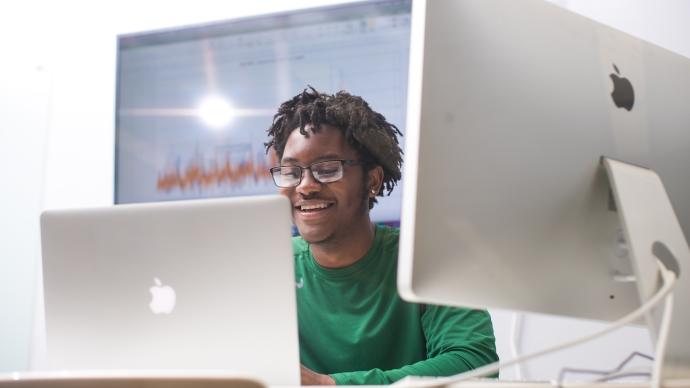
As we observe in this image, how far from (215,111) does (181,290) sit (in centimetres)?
145

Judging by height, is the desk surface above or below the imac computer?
below

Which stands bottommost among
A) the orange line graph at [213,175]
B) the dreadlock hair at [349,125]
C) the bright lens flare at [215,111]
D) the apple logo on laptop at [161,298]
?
the apple logo on laptop at [161,298]

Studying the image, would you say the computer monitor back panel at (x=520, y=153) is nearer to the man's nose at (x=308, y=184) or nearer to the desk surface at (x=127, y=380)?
the desk surface at (x=127, y=380)

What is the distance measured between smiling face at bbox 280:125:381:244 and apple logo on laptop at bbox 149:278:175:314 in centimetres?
69

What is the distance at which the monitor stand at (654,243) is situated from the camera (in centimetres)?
76

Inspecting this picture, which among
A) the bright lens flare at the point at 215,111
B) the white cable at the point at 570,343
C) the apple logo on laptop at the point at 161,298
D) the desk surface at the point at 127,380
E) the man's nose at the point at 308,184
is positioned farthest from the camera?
the bright lens flare at the point at 215,111

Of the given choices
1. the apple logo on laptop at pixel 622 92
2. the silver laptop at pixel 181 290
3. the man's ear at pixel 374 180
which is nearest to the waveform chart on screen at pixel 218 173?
the man's ear at pixel 374 180

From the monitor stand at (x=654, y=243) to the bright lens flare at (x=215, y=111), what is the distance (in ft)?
5.22

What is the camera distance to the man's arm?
3.82 ft

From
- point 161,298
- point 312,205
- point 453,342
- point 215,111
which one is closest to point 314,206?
point 312,205

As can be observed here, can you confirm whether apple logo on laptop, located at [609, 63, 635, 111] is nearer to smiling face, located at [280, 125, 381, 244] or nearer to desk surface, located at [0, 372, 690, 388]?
desk surface, located at [0, 372, 690, 388]

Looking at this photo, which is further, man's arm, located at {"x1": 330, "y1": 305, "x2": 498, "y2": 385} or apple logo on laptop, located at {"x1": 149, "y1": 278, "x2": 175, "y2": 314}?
man's arm, located at {"x1": 330, "y1": 305, "x2": 498, "y2": 385}

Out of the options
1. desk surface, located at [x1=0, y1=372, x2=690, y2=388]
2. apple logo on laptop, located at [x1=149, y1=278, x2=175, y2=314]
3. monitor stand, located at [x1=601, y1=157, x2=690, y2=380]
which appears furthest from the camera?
apple logo on laptop, located at [x1=149, y1=278, x2=175, y2=314]

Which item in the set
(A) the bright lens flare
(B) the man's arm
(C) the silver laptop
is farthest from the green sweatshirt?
(A) the bright lens flare
